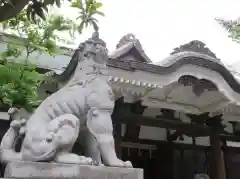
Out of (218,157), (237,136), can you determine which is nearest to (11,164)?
(218,157)

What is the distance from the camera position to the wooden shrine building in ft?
20.3

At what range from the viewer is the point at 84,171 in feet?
10.0

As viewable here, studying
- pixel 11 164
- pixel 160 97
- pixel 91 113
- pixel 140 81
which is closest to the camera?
pixel 11 164

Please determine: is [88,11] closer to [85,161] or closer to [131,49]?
[85,161]

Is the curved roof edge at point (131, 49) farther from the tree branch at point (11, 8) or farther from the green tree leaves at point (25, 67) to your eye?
the tree branch at point (11, 8)

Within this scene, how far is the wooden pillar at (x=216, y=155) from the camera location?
746cm

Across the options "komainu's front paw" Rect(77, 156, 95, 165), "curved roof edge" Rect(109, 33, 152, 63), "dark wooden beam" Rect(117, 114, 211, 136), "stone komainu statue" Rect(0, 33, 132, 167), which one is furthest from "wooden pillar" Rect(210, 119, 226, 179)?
"komainu's front paw" Rect(77, 156, 95, 165)

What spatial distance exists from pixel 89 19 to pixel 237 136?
6.77 m

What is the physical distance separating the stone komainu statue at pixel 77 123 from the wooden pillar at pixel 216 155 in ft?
15.9

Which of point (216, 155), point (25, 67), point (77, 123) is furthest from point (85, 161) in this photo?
point (216, 155)

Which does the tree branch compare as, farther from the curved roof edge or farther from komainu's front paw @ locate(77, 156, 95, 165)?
the curved roof edge

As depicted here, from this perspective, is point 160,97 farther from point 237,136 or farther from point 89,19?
point 89,19

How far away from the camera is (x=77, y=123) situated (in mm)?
3191

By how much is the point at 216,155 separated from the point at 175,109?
1457 mm
